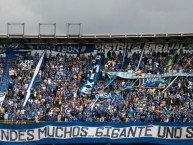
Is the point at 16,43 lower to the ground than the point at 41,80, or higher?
higher

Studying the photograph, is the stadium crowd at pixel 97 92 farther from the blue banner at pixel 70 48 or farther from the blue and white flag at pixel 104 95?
the blue banner at pixel 70 48

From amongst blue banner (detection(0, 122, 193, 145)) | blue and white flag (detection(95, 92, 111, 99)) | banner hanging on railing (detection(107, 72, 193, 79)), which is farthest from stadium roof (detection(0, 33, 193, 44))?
blue banner (detection(0, 122, 193, 145))

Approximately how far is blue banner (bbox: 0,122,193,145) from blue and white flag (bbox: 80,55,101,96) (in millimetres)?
5159

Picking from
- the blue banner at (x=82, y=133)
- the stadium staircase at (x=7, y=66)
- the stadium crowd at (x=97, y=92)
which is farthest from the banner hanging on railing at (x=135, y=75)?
the stadium staircase at (x=7, y=66)

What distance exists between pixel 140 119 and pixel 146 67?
6.16 m

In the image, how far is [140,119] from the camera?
32781 millimetres

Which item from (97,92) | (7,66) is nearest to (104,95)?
(97,92)

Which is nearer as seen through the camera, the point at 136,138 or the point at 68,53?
the point at 136,138

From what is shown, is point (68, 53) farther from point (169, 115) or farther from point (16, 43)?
point (169, 115)

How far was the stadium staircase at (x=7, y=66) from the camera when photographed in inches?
1497

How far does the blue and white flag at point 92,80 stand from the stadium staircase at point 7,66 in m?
5.33

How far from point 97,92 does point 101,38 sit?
15.2 ft

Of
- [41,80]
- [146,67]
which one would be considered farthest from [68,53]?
[146,67]

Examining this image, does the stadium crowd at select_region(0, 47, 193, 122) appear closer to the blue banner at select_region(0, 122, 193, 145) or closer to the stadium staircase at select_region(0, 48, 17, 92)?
the stadium staircase at select_region(0, 48, 17, 92)
